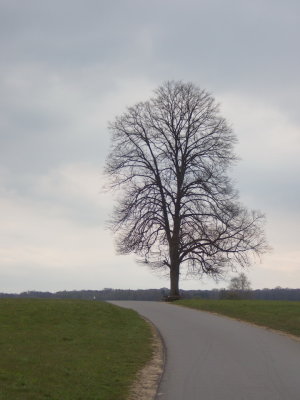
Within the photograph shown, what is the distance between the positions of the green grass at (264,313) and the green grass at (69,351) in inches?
173

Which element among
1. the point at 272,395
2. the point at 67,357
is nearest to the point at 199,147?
the point at 67,357

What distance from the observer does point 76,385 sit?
31.3ft

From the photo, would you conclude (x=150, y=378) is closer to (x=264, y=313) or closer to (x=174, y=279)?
(x=264, y=313)

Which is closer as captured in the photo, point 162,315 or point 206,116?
point 162,315

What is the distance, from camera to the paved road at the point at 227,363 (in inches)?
380

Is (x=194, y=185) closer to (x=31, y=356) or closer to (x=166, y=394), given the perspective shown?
(x=31, y=356)

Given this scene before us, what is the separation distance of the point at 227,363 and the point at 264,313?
11.1 m

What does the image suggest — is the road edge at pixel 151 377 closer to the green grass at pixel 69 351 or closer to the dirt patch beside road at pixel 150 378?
the dirt patch beside road at pixel 150 378

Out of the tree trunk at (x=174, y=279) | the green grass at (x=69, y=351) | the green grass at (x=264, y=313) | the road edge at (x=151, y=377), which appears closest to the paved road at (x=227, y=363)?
the road edge at (x=151, y=377)

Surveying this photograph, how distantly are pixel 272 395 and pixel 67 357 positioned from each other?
490cm

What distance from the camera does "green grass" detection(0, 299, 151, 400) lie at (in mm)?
9258

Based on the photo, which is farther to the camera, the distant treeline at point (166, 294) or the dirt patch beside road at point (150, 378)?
the distant treeline at point (166, 294)

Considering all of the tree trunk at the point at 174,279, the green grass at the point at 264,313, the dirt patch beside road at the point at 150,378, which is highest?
the tree trunk at the point at 174,279

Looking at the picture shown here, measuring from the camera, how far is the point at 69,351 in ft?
44.3
